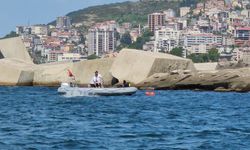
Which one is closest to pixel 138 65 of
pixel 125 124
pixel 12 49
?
pixel 12 49

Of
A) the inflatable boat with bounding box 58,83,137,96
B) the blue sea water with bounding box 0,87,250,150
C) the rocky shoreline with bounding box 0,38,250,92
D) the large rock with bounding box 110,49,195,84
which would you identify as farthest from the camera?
the large rock with bounding box 110,49,195,84

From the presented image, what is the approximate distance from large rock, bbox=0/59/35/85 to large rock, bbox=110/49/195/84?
1233 cm

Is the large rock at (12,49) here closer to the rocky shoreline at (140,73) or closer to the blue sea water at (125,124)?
the rocky shoreline at (140,73)

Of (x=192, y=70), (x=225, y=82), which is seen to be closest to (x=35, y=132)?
(x=225, y=82)

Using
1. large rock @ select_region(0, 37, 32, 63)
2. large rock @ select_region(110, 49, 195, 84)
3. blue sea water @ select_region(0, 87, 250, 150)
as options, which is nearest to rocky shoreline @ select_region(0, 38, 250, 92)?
large rock @ select_region(110, 49, 195, 84)

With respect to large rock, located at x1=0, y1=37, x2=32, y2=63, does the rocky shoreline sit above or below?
below

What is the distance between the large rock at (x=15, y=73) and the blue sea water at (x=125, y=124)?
3308 centimetres

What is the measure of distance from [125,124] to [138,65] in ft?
136

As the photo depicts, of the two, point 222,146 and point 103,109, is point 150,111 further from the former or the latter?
point 222,146

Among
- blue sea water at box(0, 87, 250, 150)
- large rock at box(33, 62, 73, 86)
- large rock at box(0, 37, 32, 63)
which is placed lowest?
large rock at box(33, 62, 73, 86)

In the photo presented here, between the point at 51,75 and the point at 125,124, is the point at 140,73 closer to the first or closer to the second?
the point at 51,75

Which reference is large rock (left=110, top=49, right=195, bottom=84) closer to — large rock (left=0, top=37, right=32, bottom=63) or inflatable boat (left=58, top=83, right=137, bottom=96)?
inflatable boat (left=58, top=83, right=137, bottom=96)

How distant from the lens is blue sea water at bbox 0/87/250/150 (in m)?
30.4

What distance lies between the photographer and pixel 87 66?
85312mm
